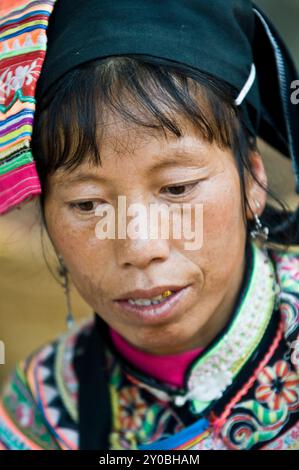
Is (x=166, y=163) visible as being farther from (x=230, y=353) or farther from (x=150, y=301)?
(x=230, y=353)

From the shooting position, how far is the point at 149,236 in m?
1.55

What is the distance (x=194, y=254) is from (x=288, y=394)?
1.42 ft

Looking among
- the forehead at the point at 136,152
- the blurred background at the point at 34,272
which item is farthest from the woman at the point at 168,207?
the blurred background at the point at 34,272

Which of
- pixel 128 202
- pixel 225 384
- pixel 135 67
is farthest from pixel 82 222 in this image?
pixel 225 384

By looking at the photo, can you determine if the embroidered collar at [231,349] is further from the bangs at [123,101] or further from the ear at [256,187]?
the bangs at [123,101]

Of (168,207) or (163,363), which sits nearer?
(168,207)

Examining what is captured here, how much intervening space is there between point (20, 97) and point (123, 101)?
230mm

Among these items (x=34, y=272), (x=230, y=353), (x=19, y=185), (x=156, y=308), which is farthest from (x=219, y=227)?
(x=34, y=272)

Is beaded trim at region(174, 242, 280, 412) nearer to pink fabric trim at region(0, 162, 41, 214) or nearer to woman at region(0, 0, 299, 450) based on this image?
woman at region(0, 0, 299, 450)

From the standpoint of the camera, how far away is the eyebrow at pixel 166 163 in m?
1.53

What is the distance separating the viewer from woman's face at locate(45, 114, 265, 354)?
60.2 inches

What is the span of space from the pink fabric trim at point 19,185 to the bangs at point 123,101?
0.25 ft

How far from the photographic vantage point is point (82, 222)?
1.64m
